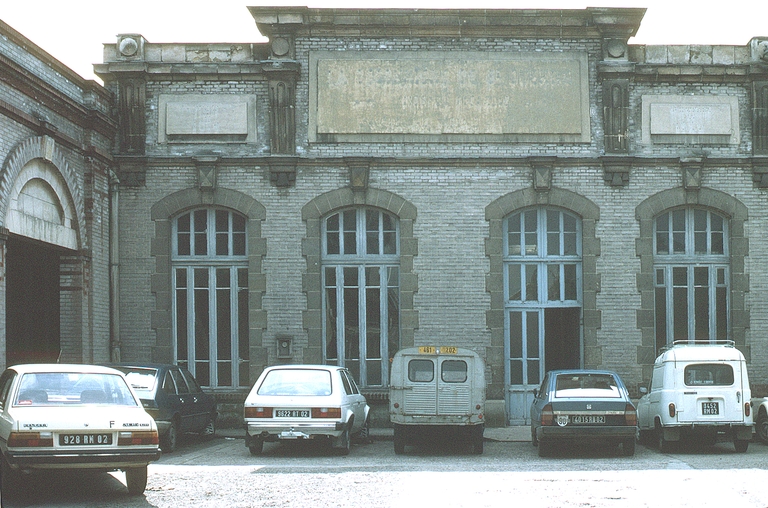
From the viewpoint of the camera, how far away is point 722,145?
22.0 m

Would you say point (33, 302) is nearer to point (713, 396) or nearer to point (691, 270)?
point (713, 396)

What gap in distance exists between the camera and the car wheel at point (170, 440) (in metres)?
17.0

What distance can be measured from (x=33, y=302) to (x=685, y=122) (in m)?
13.5

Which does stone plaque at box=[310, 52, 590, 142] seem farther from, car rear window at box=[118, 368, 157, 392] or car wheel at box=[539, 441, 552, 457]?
car wheel at box=[539, 441, 552, 457]

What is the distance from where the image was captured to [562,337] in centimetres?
2222

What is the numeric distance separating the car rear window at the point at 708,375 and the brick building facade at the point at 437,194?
428 centimetres

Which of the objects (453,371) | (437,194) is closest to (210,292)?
(437,194)

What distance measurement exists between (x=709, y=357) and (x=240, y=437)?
28.6 ft

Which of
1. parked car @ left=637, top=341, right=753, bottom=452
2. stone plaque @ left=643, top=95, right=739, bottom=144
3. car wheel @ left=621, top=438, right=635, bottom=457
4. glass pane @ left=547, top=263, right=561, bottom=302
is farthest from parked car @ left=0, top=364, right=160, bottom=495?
stone plaque @ left=643, top=95, right=739, bottom=144

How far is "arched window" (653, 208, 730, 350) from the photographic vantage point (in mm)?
22188

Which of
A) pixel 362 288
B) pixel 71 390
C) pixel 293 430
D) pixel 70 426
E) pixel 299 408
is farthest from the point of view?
pixel 362 288

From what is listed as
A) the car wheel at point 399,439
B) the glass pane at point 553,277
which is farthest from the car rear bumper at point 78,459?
the glass pane at point 553,277

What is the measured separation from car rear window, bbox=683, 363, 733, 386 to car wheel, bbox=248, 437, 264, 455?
22.6 ft

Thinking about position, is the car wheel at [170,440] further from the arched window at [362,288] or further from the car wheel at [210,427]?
the arched window at [362,288]
